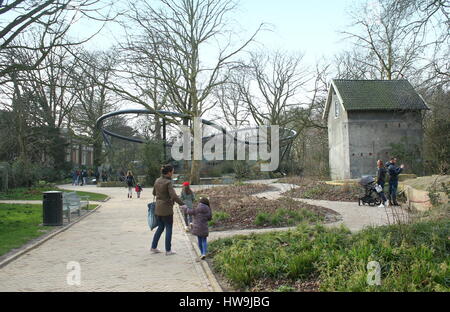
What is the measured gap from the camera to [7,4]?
1152cm

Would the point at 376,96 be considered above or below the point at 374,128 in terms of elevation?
above

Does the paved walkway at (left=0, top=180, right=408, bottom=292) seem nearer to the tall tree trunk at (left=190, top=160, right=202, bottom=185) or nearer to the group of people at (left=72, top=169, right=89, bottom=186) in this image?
the tall tree trunk at (left=190, top=160, right=202, bottom=185)

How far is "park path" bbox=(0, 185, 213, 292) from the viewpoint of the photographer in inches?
241

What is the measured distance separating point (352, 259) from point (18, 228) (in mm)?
10065

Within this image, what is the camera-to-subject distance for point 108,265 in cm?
745

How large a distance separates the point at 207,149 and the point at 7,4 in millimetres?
36562

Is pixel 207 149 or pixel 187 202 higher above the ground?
pixel 207 149

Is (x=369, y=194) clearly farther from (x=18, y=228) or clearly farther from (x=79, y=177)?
(x=79, y=177)

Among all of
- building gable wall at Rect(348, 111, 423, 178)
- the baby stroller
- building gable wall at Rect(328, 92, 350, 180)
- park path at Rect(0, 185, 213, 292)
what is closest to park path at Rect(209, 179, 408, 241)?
the baby stroller

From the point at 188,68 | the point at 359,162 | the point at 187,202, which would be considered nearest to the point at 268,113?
the point at 188,68

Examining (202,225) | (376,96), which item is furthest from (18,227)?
(376,96)

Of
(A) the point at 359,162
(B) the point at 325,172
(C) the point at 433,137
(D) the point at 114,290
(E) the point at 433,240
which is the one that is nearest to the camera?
(D) the point at 114,290

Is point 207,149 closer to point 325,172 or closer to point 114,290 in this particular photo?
point 325,172
